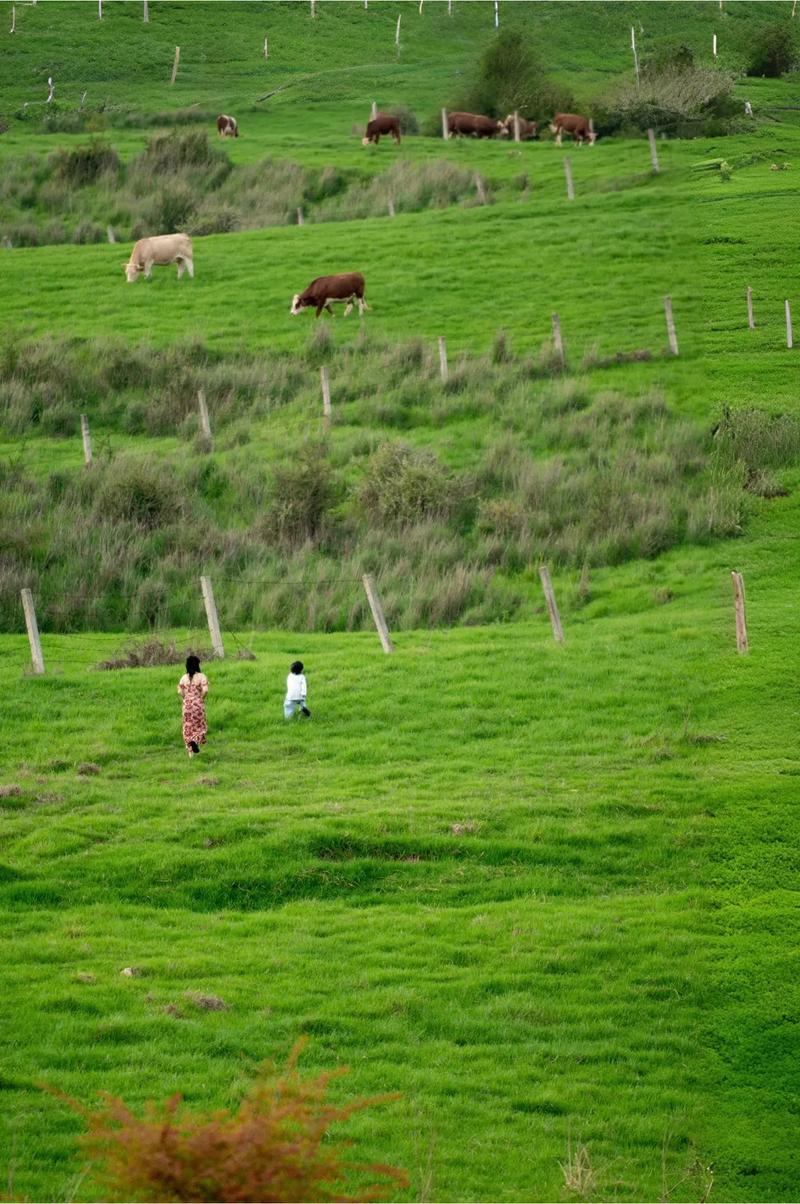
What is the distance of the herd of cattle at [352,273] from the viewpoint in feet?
164

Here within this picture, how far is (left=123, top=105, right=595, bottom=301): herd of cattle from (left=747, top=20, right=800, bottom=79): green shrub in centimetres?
1374

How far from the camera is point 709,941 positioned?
17.5 meters

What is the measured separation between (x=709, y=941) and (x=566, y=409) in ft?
85.3

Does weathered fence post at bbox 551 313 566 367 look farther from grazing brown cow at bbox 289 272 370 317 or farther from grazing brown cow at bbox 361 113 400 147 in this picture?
grazing brown cow at bbox 361 113 400 147

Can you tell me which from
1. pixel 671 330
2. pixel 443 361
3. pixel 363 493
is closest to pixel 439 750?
pixel 363 493

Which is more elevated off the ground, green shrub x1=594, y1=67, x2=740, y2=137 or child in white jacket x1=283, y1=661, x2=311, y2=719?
green shrub x1=594, y1=67, x2=740, y2=137

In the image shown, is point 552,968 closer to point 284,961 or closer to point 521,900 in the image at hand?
point 521,900

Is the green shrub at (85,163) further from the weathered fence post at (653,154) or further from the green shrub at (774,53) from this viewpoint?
the green shrub at (774,53)

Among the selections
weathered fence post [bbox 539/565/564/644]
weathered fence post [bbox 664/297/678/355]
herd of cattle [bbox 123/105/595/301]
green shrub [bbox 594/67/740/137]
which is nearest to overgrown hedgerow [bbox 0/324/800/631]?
weathered fence post [bbox 664/297/678/355]

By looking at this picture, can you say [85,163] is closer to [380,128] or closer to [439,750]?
[380,128]

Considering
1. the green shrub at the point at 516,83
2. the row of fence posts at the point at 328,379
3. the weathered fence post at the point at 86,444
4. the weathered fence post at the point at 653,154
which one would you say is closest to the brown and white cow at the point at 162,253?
the row of fence posts at the point at 328,379

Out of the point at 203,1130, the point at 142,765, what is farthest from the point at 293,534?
the point at 203,1130

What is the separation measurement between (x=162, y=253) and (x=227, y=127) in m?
19.0

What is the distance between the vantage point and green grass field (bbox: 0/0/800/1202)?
14797mm
